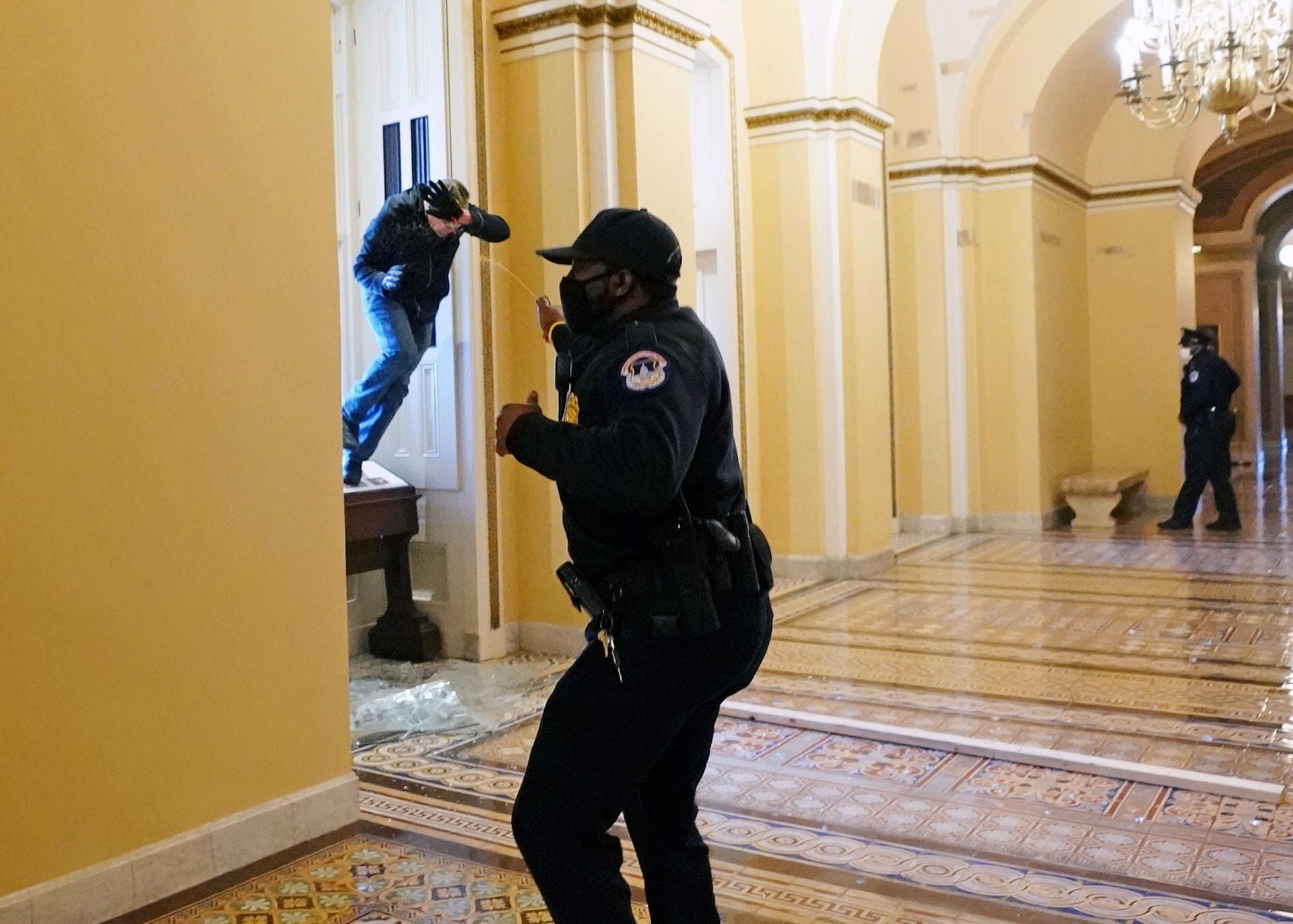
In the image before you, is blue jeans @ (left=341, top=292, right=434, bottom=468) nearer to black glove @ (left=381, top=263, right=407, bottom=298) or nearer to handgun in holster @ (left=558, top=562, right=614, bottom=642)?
black glove @ (left=381, top=263, right=407, bottom=298)

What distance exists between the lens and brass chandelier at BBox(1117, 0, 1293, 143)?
8406mm

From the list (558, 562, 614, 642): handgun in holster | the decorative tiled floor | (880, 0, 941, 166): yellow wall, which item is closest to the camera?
(558, 562, 614, 642): handgun in holster

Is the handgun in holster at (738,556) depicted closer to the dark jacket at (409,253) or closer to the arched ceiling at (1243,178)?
the dark jacket at (409,253)

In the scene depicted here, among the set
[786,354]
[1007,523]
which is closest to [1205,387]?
[1007,523]

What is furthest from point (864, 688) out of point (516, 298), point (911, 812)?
point (516, 298)

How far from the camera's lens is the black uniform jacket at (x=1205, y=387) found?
11.0m

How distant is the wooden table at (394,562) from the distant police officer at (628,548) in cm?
394

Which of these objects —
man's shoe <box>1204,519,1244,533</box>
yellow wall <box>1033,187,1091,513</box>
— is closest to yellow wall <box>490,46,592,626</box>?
yellow wall <box>1033,187,1091,513</box>

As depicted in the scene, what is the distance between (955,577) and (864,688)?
3494 millimetres

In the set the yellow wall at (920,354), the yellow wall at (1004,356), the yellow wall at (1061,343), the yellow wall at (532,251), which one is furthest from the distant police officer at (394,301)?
the yellow wall at (1061,343)

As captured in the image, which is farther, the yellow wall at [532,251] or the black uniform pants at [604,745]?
the yellow wall at [532,251]

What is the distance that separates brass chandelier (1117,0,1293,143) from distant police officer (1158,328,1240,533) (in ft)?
9.24

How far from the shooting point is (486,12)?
6410 millimetres

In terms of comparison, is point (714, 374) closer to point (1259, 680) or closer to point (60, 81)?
point (60, 81)
